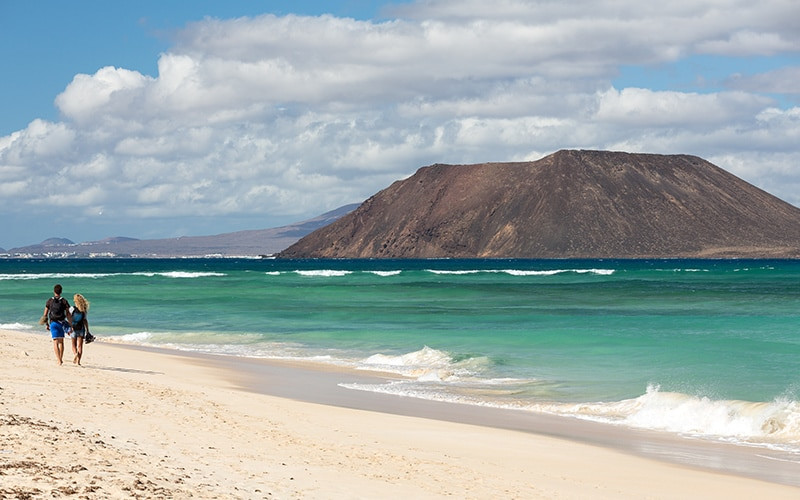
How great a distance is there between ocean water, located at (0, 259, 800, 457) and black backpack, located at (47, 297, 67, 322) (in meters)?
6.14

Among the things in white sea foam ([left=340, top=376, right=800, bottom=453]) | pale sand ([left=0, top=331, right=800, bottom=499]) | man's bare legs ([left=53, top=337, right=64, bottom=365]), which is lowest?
white sea foam ([left=340, top=376, right=800, bottom=453])

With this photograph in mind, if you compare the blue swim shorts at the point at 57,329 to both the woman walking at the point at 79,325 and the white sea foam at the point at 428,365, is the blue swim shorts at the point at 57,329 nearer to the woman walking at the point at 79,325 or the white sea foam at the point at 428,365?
the woman walking at the point at 79,325

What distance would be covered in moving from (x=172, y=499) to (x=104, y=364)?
44.3 ft

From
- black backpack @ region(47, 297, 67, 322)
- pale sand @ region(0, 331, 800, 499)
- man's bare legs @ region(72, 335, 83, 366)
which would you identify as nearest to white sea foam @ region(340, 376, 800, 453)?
pale sand @ region(0, 331, 800, 499)

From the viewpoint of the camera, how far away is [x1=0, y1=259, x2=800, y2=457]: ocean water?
655 inches

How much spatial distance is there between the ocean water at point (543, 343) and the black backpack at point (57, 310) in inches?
242

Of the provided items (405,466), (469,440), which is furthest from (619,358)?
(405,466)

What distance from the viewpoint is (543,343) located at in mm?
28344

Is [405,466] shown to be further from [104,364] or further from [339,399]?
[104,364]

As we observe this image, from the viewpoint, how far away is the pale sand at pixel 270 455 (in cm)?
800

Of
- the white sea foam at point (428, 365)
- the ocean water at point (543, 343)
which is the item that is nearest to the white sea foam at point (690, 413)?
the ocean water at point (543, 343)

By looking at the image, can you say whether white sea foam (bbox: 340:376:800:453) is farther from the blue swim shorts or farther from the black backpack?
the black backpack

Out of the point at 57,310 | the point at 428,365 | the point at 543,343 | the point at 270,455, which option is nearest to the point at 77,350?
the point at 57,310

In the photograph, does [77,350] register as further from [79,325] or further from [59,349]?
[79,325]
